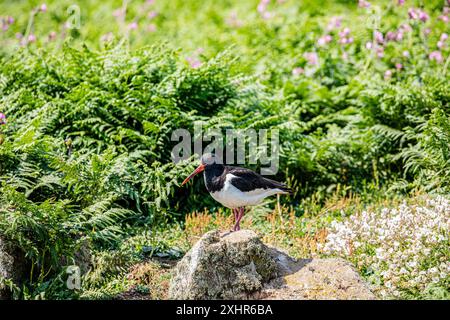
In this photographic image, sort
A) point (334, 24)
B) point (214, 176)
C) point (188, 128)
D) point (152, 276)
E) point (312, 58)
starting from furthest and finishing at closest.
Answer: point (334, 24)
point (312, 58)
point (188, 128)
point (214, 176)
point (152, 276)

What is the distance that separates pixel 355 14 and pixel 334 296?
10095 mm

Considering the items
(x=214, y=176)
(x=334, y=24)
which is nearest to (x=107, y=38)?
(x=334, y=24)

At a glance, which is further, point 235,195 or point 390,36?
point 390,36

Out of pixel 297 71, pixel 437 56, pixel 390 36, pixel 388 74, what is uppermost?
pixel 390 36

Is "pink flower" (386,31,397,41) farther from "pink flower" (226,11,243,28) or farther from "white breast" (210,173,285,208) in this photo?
"white breast" (210,173,285,208)

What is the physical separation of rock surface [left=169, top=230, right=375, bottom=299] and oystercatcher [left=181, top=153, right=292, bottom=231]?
67 cm

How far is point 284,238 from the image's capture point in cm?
823

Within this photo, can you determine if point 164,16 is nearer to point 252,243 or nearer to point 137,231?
point 137,231

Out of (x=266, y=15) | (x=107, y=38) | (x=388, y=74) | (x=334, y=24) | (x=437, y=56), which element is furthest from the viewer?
(x=266, y=15)

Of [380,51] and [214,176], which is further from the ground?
[380,51]

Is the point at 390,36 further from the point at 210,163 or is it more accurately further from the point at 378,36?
the point at 210,163

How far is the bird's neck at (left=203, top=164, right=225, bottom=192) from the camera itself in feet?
24.6

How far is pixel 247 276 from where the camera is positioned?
6574mm

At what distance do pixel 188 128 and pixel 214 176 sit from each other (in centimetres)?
207
